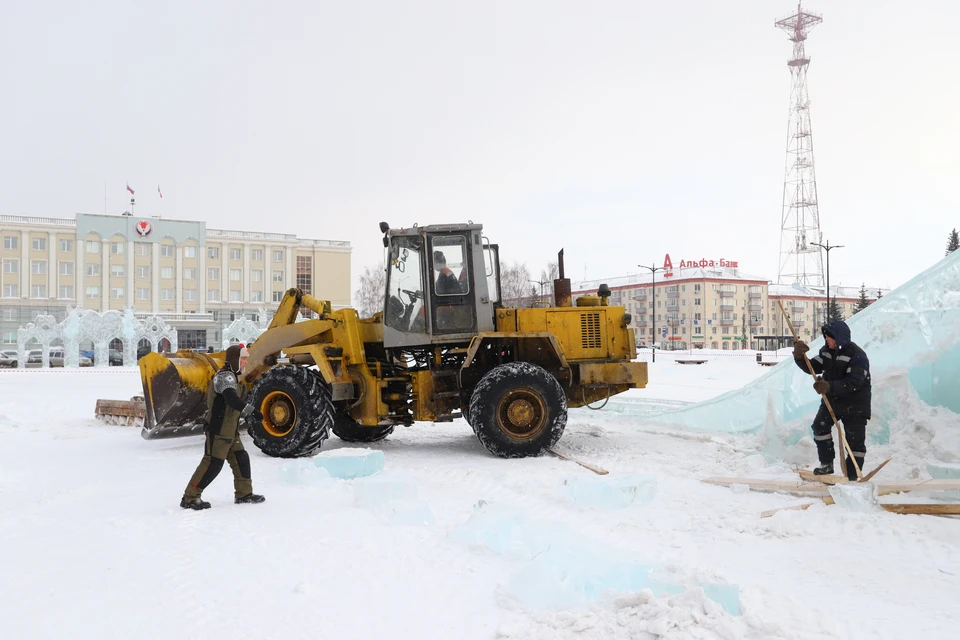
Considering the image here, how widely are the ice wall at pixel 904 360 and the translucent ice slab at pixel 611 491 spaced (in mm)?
3256

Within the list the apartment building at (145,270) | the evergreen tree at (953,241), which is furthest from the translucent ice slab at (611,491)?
the apartment building at (145,270)

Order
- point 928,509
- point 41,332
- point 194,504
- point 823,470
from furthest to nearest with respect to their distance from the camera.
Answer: point 41,332, point 823,470, point 194,504, point 928,509

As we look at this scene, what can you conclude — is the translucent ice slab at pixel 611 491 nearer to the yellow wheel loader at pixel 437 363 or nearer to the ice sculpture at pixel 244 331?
the yellow wheel loader at pixel 437 363

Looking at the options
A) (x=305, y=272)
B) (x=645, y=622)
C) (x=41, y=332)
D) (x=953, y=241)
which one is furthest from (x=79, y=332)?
(x=953, y=241)

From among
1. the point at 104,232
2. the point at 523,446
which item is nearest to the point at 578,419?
the point at 523,446

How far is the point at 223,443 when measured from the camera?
21.6 feet

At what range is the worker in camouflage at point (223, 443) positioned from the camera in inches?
256

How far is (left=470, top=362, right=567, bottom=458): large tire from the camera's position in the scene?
9.11m

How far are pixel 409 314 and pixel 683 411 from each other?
5.03 metres

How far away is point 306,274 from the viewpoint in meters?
85.2

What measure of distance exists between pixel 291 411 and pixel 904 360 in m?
7.32

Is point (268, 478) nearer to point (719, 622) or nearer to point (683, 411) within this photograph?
point (719, 622)

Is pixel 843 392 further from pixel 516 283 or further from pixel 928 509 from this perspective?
pixel 516 283

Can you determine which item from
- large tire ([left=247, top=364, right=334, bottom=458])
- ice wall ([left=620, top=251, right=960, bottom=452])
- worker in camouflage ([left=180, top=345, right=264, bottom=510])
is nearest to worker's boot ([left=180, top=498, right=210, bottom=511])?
worker in camouflage ([left=180, top=345, right=264, bottom=510])
